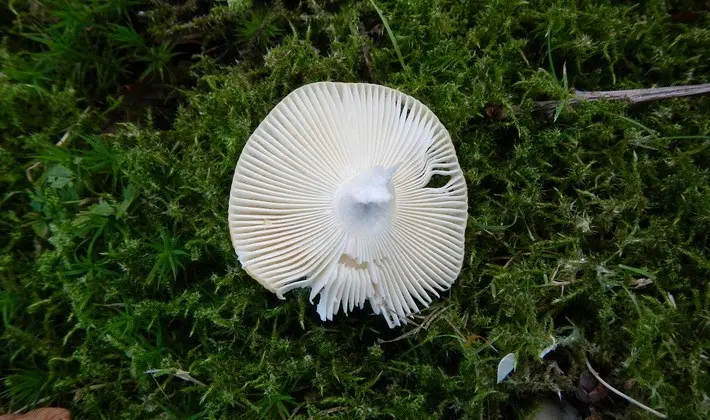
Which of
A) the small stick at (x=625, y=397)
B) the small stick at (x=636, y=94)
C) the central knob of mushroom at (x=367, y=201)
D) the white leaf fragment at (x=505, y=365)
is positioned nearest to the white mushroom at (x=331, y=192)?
the central knob of mushroom at (x=367, y=201)

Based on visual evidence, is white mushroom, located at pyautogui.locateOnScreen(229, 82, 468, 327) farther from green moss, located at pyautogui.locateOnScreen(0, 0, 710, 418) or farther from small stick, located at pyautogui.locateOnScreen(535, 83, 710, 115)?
small stick, located at pyautogui.locateOnScreen(535, 83, 710, 115)

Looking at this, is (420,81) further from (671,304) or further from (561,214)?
(671,304)

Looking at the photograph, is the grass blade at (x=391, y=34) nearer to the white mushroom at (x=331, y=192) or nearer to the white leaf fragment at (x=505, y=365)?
the white mushroom at (x=331, y=192)

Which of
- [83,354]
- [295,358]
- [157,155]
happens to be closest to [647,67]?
[295,358]

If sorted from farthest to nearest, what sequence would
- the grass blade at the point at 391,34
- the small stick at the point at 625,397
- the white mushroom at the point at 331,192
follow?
the grass blade at the point at 391,34 → the small stick at the point at 625,397 → the white mushroom at the point at 331,192

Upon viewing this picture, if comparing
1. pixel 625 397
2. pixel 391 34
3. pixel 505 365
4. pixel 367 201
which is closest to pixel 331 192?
pixel 367 201
